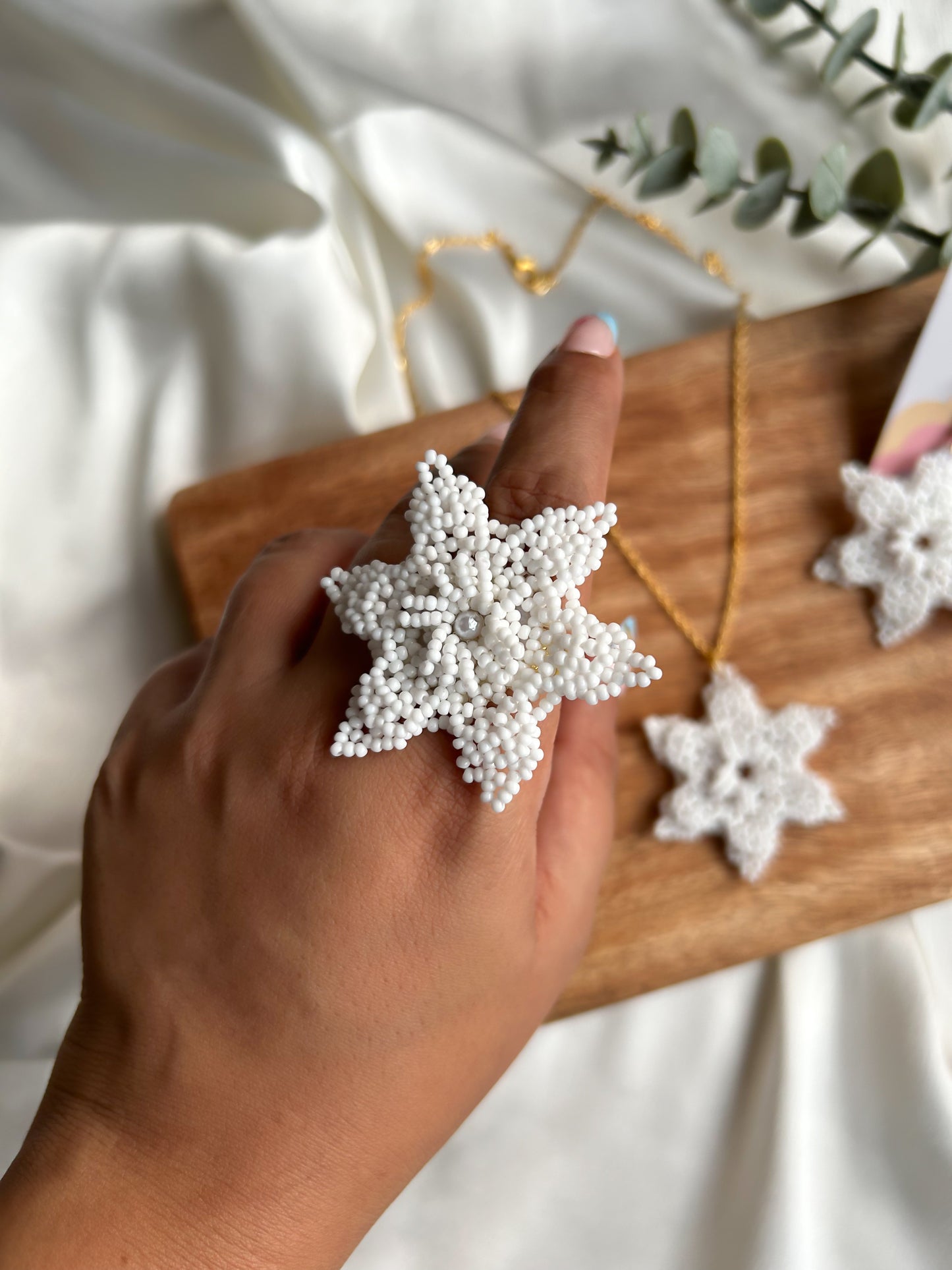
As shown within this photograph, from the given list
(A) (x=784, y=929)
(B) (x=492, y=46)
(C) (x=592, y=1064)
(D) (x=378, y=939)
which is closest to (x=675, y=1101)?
(C) (x=592, y=1064)

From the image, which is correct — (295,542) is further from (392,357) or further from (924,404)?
(924,404)

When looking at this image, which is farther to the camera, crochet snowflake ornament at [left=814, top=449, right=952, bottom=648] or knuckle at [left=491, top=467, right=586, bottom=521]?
crochet snowflake ornament at [left=814, top=449, right=952, bottom=648]

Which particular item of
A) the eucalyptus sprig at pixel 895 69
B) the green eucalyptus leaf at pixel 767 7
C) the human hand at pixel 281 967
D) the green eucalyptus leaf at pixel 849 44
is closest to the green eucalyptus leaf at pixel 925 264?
the eucalyptus sprig at pixel 895 69

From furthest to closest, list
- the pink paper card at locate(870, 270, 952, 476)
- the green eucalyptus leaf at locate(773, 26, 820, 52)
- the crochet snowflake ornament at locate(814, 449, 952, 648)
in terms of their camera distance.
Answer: the green eucalyptus leaf at locate(773, 26, 820, 52) → the crochet snowflake ornament at locate(814, 449, 952, 648) → the pink paper card at locate(870, 270, 952, 476)

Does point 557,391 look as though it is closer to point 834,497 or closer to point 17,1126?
point 834,497

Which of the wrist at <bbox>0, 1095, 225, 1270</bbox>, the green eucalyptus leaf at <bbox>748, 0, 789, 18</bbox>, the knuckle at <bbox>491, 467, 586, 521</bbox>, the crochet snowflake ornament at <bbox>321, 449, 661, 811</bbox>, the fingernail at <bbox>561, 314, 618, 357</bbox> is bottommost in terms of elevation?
the wrist at <bbox>0, 1095, 225, 1270</bbox>

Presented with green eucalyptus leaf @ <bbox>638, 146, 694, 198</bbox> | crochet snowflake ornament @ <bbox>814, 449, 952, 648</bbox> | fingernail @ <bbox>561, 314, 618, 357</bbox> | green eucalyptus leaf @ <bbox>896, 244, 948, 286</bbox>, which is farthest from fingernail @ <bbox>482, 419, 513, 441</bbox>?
green eucalyptus leaf @ <bbox>896, 244, 948, 286</bbox>

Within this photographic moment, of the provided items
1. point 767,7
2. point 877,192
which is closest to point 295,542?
point 877,192

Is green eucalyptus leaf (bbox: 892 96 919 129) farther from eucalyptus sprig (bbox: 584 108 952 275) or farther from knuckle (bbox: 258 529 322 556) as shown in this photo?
knuckle (bbox: 258 529 322 556)
